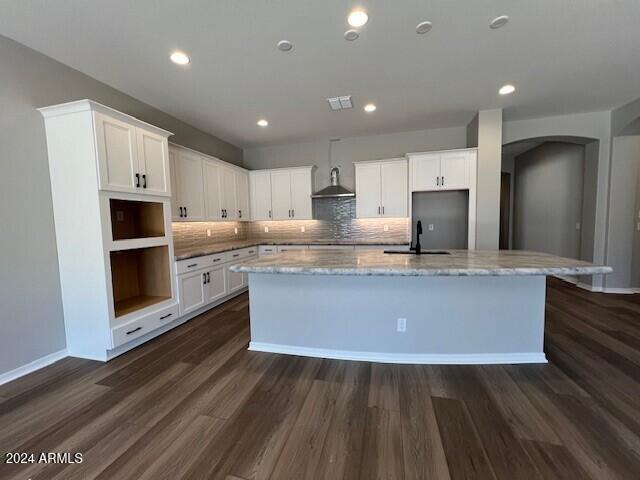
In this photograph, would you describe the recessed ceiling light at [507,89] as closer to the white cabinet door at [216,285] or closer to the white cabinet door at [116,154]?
the white cabinet door at [116,154]

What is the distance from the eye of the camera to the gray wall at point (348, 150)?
4773mm

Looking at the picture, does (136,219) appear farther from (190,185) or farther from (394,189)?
(394,189)

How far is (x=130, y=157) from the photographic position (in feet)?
8.79

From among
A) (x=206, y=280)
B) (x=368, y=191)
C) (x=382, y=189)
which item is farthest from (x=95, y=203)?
(x=382, y=189)

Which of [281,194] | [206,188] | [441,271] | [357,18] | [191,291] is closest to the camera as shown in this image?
[441,271]

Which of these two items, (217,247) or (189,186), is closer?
(189,186)

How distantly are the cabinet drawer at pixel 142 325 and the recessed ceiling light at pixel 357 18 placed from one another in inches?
132

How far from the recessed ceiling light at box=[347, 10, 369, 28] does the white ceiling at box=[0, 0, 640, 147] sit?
0.06m

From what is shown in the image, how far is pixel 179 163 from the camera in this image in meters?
3.73

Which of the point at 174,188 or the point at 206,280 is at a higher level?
the point at 174,188

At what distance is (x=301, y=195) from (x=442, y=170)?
8.12 ft

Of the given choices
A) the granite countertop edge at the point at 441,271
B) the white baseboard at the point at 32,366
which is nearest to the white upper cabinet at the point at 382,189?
the granite countertop edge at the point at 441,271

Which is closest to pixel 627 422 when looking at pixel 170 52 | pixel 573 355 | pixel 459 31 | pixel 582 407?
pixel 582 407

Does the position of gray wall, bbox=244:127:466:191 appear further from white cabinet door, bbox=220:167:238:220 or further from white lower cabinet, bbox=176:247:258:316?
white lower cabinet, bbox=176:247:258:316
